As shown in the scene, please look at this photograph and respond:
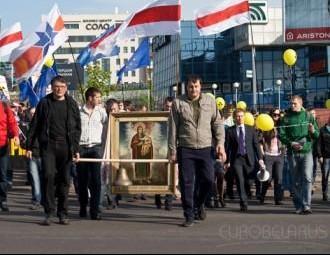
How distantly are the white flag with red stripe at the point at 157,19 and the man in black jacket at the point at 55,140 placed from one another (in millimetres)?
Answer: 5617

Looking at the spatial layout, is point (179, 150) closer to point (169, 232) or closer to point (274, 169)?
point (169, 232)

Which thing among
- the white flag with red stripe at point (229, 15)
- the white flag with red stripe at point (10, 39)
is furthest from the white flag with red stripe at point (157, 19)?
the white flag with red stripe at point (10, 39)

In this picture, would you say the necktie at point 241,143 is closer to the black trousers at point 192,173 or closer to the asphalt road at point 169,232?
the asphalt road at point 169,232

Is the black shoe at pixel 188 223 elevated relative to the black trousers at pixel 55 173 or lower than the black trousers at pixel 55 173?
lower

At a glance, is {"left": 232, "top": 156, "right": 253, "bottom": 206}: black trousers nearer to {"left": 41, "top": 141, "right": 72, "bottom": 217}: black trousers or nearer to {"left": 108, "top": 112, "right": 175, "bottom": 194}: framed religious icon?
{"left": 108, "top": 112, "right": 175, "bottom": 194}: framed religious icon

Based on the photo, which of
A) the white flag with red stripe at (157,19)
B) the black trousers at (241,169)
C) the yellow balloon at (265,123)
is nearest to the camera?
the black trousers at (241,169)

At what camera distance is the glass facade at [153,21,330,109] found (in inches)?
3105

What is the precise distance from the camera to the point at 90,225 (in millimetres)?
10469

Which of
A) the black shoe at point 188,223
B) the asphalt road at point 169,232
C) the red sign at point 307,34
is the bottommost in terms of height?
the asphalt road at point 169,232

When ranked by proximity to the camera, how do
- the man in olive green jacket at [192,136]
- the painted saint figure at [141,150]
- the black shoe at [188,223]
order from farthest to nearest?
the painted saint figure at [141,150] → the man in olive green jacket at [192,136] → the black shoe at [188,223]

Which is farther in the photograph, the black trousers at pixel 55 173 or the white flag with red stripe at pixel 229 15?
the white flag with red stripe at pixel 229 15

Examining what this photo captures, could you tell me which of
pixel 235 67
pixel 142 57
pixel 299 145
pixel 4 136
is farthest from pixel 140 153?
pixel 235 67

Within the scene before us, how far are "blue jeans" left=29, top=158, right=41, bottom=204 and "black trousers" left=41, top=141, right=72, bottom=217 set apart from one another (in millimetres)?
A: 2143

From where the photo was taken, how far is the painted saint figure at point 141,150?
12.2 m
